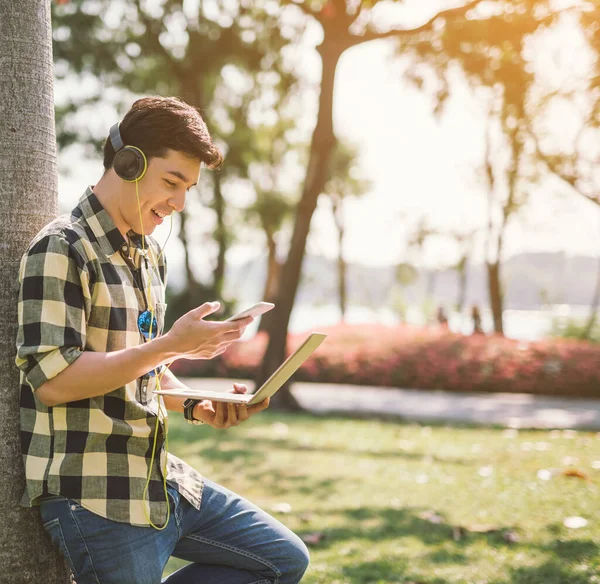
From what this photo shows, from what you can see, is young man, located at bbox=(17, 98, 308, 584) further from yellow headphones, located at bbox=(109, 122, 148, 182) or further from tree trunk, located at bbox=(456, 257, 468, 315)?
tree trunk, located at bbox=(456, 257, 468, 315)

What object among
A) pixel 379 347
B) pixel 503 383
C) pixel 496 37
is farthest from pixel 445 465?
pixel 379 347

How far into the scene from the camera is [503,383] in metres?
13.7

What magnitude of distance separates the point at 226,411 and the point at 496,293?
23.7m

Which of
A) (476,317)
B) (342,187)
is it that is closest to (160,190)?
(476,317)

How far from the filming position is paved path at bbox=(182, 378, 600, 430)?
1018 cm

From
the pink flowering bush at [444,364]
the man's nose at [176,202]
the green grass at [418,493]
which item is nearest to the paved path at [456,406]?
the pink flowering bush at [444,364]

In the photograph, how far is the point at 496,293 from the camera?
82.3ft

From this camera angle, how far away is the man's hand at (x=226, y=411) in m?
2.39

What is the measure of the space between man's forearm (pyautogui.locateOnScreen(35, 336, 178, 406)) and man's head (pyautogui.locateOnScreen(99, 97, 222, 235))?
0.48m

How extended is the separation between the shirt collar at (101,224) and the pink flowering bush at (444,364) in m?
12.6

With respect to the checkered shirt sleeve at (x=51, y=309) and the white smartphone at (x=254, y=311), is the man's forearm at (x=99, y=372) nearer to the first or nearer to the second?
the checkered shirt sleeve at (x=51, y=309)

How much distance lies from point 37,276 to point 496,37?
928cm

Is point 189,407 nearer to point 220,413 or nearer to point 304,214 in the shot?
point 220,413

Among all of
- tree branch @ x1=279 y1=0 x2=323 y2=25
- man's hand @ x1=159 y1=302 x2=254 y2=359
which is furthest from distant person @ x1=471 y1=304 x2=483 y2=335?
man's hand @ x1=159 y1=302 x2=254 y2=359
